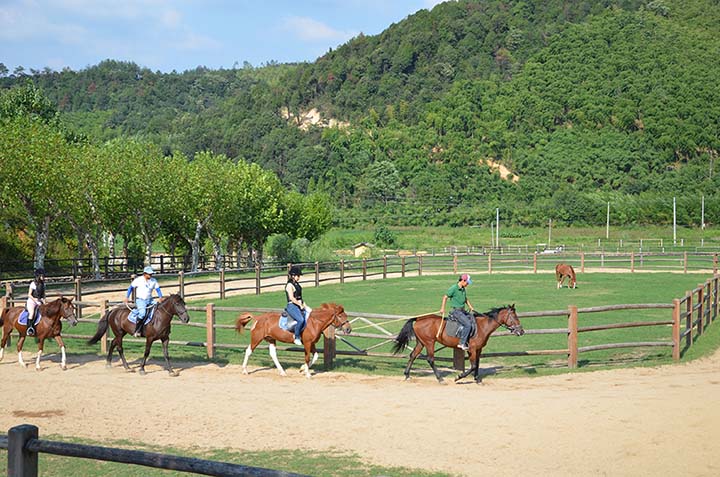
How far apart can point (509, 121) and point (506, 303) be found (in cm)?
12410

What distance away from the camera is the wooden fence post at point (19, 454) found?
12.1 ft

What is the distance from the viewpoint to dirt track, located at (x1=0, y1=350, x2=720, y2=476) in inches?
315

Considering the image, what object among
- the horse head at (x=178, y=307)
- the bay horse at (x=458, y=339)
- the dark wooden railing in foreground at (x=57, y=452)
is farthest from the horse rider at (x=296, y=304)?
the dark wooden railing in foreground at (x=57, y=452)

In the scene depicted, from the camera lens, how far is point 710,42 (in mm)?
147000

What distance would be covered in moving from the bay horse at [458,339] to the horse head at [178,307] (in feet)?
13.3

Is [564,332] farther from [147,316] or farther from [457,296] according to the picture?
[147,316]

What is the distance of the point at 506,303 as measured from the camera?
80.3 ft

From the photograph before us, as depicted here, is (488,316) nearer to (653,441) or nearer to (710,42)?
(653,441)

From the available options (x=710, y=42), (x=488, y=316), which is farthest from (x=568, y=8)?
(x=488, y=316)

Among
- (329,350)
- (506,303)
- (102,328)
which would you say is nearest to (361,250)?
(506,303)

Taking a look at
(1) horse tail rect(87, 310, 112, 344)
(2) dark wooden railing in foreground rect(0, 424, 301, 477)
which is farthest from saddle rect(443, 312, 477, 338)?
(2) dark wooden railing in foreground rect(0, 424, 301, 477)

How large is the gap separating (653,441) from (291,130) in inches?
6273

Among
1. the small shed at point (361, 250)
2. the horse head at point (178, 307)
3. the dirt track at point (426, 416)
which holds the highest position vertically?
the horse head at point (178, 307)

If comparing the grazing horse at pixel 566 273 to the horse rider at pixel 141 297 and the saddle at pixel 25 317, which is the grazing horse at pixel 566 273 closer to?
the horse rider at pixel 141 297
